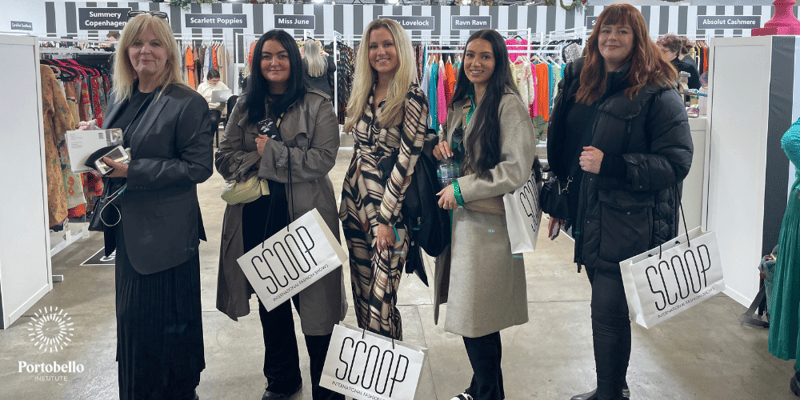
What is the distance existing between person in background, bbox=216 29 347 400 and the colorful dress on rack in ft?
6.17

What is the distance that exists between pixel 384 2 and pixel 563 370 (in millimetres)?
13005

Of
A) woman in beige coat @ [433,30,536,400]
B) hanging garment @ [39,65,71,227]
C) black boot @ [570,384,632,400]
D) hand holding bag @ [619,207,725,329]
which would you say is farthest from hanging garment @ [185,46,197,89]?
hand holding bag @ [619,207,725,329]

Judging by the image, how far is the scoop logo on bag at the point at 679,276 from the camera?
2100 mm

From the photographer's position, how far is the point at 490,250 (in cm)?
219

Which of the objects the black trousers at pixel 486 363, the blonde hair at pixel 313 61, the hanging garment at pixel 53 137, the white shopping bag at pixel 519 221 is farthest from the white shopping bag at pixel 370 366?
the blonde hair at pixel 313 61

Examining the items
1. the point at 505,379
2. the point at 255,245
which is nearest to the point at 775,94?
the point at 505,379

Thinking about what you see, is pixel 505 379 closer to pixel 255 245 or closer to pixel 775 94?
pixel 255 245

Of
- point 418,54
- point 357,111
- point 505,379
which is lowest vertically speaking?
point 505,379

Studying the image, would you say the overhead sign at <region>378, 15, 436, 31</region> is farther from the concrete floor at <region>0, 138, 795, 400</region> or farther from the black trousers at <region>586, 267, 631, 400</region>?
the black trousers at <region>586, 267, 631, 400</region>

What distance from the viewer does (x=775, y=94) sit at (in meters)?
3.31

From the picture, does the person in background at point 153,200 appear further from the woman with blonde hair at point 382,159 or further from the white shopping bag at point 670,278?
the white shopping bag at point 670,278

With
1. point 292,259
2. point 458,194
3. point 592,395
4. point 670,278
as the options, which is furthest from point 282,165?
point 592,395

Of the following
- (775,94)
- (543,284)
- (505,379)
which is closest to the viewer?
(505,379)

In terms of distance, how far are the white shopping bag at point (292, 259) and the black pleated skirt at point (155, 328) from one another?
27cm
